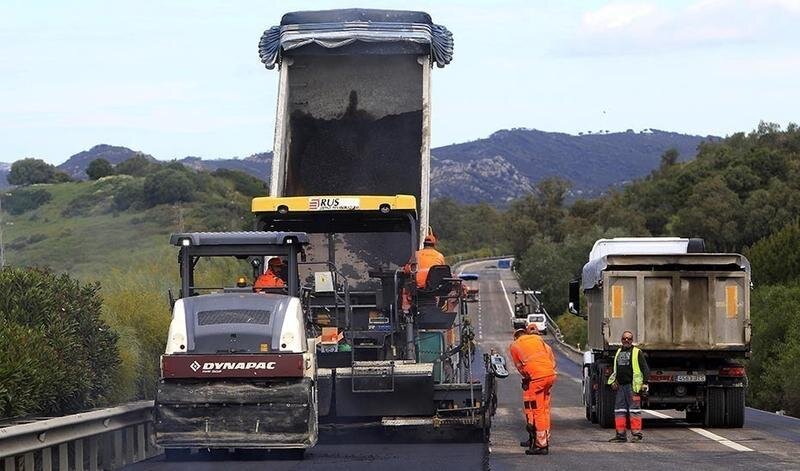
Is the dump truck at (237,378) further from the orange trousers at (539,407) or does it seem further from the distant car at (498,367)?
the orange trousers at (539,407)

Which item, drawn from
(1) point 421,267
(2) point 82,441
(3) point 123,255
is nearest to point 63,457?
(2) point 82,441

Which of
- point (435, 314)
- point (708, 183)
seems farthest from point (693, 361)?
point (708, 183)

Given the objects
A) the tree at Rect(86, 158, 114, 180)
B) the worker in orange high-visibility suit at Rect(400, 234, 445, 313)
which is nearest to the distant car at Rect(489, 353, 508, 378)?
the worker in orange high-visibility suit at Rect(400, 234, 445, 313)

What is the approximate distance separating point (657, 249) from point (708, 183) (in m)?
80.2

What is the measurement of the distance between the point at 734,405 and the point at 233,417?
9.07 meters

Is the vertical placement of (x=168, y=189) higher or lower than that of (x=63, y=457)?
higher

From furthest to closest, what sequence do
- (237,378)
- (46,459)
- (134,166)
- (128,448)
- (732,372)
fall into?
(134,166) < (732,372) < (128,448) < (237,378) < (46,459)

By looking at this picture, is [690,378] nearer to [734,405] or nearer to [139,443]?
[734,405]

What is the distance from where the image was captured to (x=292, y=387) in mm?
14398

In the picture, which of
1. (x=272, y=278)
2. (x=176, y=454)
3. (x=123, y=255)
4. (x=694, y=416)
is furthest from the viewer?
(x=123, y=255)

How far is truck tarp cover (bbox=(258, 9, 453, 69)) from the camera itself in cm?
2091

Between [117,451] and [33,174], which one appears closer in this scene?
[117,451]

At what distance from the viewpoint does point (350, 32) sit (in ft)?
68.8

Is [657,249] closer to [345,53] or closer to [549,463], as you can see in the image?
[345,53]
